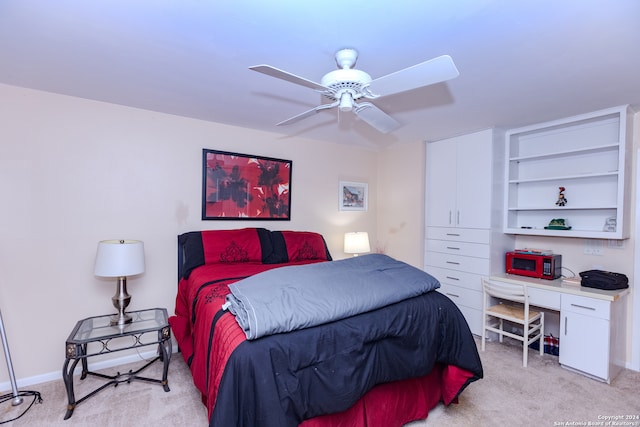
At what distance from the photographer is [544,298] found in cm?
280

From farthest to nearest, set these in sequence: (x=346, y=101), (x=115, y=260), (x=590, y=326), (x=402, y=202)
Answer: (x=402, y=202) → (x=590, y=326) → (x=115, y=260) → (x=346, y=101)

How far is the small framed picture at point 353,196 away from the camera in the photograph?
4.13 metres

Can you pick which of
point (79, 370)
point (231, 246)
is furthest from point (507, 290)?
point (79, 370)

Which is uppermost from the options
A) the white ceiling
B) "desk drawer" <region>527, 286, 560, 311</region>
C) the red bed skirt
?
the white ceiling

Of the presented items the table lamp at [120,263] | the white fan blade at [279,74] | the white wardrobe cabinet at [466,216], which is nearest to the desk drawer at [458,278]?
the white wardrobe cabinet at [466,216]

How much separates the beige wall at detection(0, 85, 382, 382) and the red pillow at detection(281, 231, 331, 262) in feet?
2.45

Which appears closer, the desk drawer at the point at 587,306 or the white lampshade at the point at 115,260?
the white lampshade at the point at 115,260

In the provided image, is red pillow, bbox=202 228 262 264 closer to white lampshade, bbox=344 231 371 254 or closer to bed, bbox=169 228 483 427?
bed, bbox=169 228 483 427

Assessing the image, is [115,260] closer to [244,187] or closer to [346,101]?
[244,187]

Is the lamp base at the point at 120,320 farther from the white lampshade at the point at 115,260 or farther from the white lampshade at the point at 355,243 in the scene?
the white lampshade at the point at 355,243

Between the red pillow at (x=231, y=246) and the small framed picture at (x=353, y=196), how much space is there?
4.67 ft

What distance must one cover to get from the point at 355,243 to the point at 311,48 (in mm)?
2536

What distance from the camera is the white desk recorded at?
8.04ft

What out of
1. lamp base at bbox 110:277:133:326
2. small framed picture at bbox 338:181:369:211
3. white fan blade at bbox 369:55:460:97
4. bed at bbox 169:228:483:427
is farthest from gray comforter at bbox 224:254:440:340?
small framed picture at bbox 338:181:369:211
